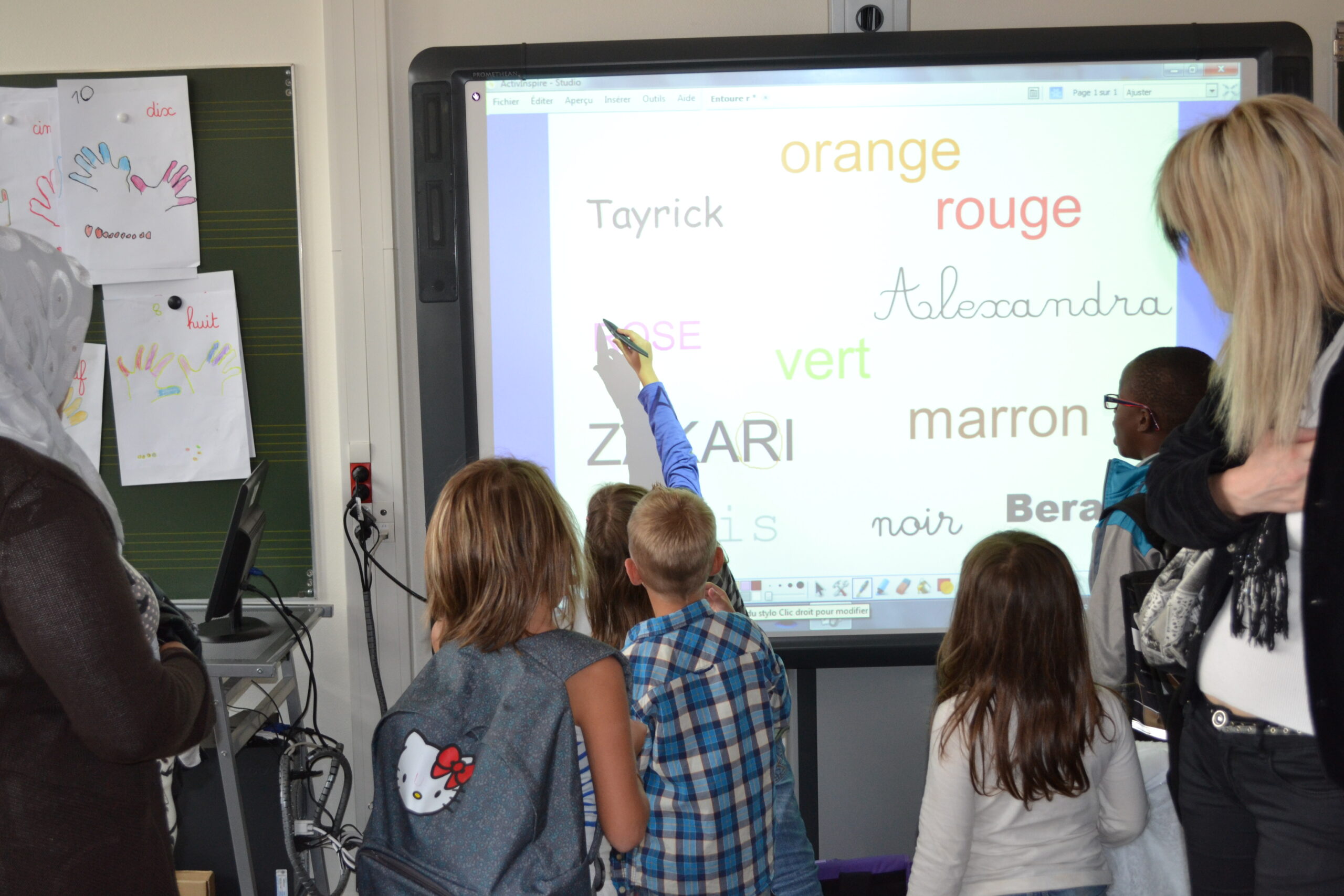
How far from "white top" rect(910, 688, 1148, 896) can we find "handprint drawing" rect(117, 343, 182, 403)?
6.79 feet

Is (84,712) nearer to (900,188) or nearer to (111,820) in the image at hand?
(111,820)

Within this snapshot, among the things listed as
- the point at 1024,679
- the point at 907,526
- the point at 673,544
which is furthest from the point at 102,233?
the point at 1024,679

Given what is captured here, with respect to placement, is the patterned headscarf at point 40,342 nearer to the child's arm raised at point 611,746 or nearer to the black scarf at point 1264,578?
the child's arm raised at point 611,746

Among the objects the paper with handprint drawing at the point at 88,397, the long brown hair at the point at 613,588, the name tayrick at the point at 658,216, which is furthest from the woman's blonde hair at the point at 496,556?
the paper with handprint drawing at the point at 88,397

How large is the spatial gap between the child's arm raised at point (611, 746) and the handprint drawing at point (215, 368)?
170cm

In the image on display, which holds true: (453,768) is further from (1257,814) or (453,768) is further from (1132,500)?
(1132,500)

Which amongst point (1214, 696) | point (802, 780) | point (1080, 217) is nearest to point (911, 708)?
point (802, 780)

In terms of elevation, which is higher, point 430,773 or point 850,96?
point 850,96

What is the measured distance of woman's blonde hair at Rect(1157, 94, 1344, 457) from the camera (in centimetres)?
93

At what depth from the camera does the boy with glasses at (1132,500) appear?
1739 millimetres

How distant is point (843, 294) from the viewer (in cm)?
229

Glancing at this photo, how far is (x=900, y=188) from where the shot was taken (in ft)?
7.45

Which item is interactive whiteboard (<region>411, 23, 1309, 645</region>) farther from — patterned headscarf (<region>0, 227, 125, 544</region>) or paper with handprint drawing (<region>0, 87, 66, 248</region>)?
patterned headscarf (<region>0, 227, 125, 544</region>)

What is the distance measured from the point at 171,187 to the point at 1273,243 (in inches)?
95.7
